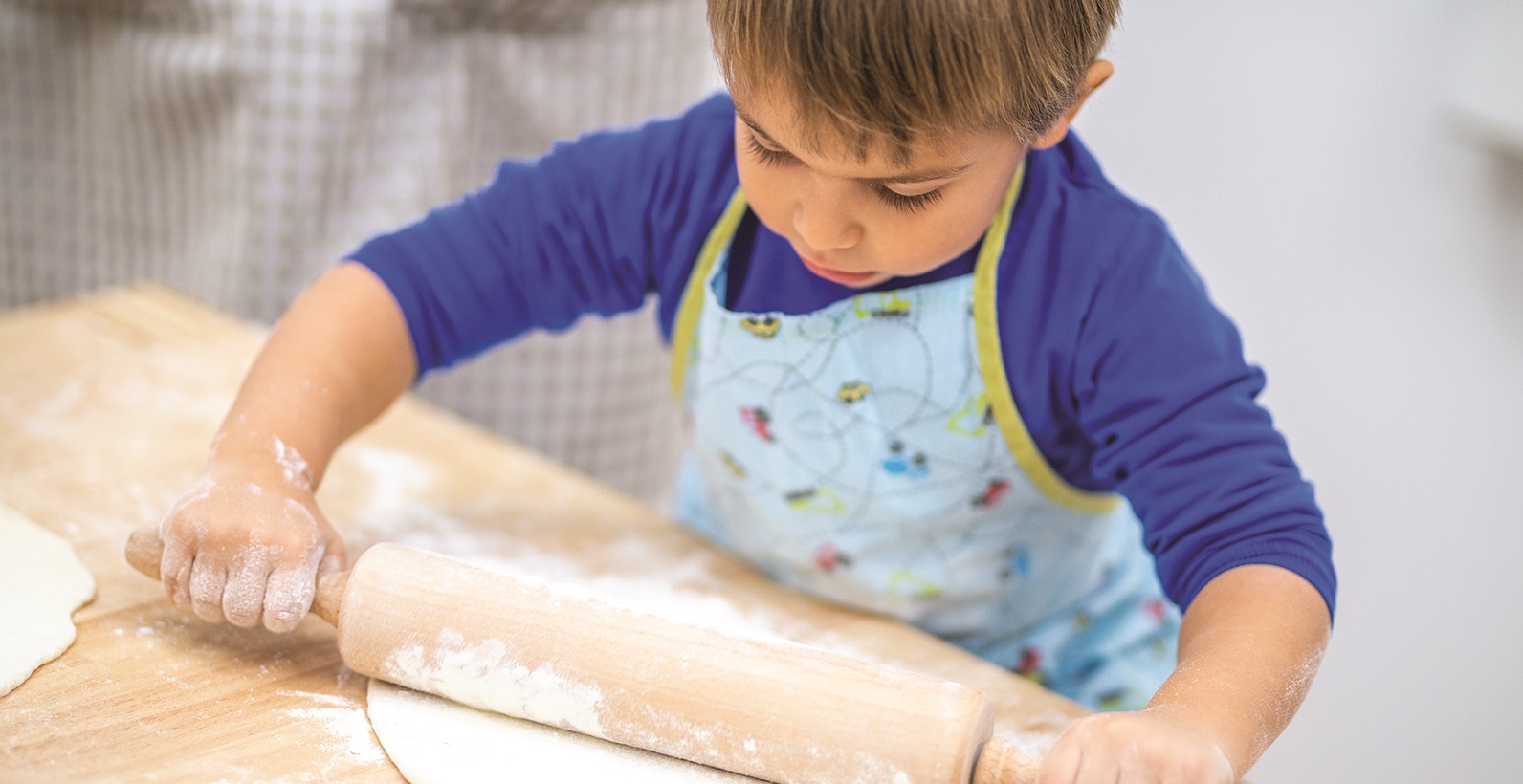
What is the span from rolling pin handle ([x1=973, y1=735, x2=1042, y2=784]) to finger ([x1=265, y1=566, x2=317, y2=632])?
0.41 m

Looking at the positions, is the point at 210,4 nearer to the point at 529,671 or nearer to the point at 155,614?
the point at 155,614

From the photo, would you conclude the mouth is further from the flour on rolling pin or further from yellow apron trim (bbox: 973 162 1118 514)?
the flour on rolling pin

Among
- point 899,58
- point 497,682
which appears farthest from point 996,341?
point 497,682

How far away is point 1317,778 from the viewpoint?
176 cm

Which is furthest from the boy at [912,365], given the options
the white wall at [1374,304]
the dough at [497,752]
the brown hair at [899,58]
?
the white wall at [1374,304]

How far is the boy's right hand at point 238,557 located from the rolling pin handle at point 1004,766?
407mm

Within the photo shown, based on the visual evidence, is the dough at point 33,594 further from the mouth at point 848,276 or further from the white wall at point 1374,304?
the white wall at point 1374,304

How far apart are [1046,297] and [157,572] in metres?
0.61

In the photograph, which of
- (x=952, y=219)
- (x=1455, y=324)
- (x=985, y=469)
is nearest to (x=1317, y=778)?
(x=1455, y=324)

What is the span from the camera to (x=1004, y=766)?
65 cm

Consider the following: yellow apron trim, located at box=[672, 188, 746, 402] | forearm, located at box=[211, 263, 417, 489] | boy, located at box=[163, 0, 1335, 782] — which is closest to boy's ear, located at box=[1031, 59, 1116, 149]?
boy, located at box=[163, 0, 1335, 782]

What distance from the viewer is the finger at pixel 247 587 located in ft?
2.47

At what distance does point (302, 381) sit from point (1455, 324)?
133 centimetres

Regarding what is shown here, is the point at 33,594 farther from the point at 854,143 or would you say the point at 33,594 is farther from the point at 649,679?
the point at 854,143
